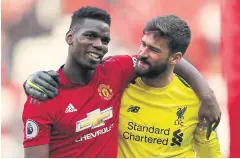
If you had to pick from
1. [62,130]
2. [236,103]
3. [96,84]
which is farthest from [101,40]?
[236,103]

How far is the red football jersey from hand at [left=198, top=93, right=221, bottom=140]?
27 centimetres

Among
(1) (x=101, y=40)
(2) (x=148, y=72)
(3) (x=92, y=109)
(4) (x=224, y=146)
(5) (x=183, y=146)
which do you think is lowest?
(4) (x=224, y=146)

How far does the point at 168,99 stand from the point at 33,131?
443mm

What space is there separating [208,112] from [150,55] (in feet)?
0.84

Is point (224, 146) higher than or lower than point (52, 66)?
lower

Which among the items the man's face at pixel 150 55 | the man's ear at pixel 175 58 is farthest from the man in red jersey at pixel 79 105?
the man's ear at pixel 175 58

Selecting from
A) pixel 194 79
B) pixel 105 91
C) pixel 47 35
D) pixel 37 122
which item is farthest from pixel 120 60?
pixel 47 35

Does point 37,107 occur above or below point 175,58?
below

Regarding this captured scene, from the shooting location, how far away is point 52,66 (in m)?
1.83

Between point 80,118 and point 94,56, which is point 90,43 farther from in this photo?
point 80,118

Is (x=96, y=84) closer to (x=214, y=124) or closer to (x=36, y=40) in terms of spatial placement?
(x=214, y=124)

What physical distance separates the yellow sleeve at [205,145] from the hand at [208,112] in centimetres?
3

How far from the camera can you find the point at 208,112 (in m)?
1.33

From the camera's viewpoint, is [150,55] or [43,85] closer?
[43,85]
